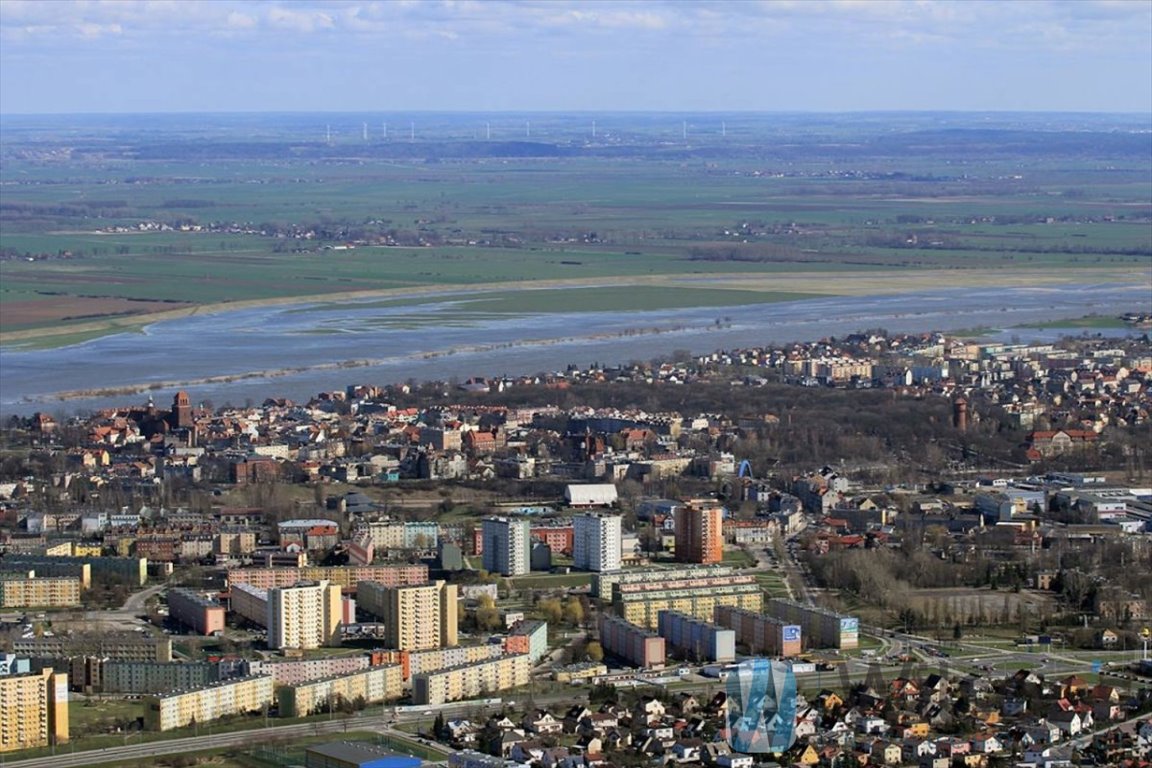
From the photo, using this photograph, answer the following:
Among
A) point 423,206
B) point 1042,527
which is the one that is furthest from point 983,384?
point 423,206

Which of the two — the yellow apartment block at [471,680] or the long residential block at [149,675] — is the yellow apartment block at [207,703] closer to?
the long residential block at [149,675]

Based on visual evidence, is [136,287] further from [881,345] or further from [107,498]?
[107,498]

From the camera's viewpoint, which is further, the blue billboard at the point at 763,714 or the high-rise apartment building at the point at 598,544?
the high-rise apartment building at the point at 598,544

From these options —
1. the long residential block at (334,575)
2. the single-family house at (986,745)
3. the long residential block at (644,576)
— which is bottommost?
the long residential block at (334,575)

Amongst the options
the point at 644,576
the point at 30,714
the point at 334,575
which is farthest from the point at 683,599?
the point at 30,714

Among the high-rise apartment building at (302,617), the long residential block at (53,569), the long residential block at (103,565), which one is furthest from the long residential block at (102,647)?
the long residential block at (103,565)
